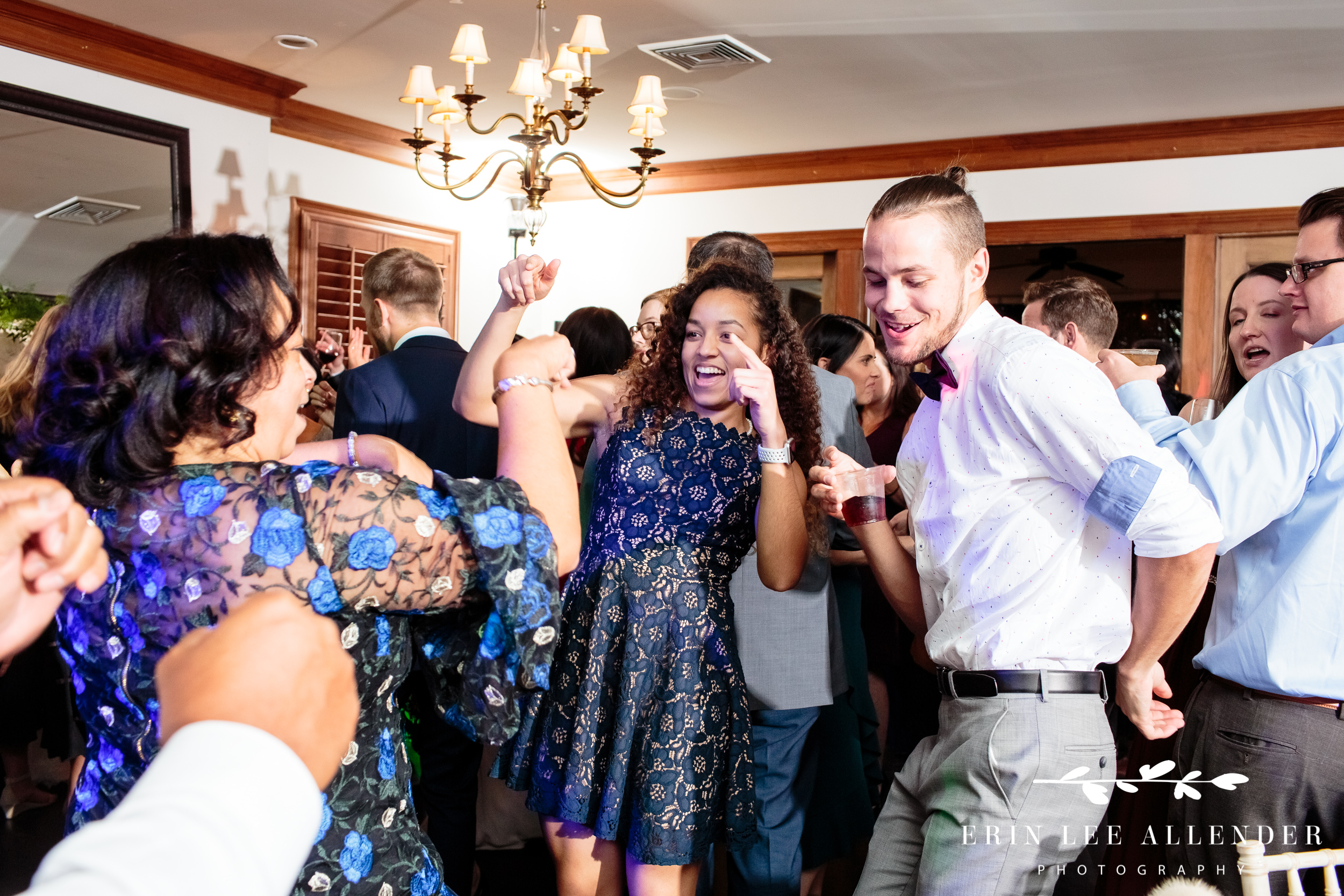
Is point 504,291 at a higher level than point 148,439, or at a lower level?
higher

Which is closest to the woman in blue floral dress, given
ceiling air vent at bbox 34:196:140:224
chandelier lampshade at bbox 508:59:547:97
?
chandelier lampshade at bbox 508:59:547:97

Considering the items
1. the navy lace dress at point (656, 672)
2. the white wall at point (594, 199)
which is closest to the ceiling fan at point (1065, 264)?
the white wall at point (594, 199)

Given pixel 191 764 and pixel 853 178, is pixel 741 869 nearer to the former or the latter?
pixel 191 764

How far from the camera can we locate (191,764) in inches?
18.1

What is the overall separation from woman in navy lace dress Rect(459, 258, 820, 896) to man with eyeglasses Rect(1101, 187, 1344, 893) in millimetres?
766

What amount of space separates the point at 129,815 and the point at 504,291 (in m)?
1.42

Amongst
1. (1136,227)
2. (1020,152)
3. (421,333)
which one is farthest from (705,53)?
(1136,227)

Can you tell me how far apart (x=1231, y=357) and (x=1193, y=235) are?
4326mm

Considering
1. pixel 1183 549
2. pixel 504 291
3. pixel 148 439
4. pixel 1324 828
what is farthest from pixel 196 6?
pixel 1324 828

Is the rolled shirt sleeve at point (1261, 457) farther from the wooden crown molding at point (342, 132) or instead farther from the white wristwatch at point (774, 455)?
the wooden crown molding at point (342, 132)

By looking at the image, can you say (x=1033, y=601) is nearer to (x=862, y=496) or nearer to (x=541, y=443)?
(x=862, y=496)

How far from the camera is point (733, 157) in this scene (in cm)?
746

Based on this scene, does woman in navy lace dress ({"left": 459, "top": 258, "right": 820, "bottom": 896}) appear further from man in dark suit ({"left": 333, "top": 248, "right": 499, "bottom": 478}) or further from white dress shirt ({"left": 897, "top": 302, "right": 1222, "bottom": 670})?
man in dark suit ({"left": 333, "top": 248, "right": 499, "bottom": 478})

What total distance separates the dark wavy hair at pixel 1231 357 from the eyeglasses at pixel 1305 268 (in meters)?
0.63
